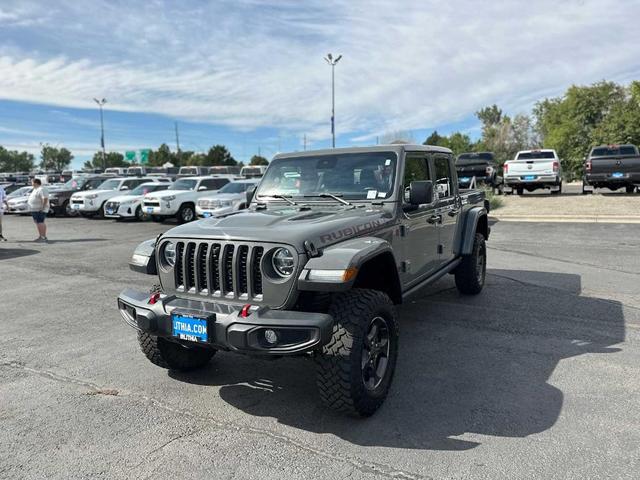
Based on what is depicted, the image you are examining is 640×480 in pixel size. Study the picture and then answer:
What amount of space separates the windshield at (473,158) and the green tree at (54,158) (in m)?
104

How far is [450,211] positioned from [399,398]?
8.78ft

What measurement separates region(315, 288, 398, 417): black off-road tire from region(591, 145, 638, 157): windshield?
1838 centimetres

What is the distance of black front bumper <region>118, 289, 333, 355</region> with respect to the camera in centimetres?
299

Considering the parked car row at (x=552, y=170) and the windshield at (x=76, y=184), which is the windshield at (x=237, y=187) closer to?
the parked car row at (x=552, y=170)

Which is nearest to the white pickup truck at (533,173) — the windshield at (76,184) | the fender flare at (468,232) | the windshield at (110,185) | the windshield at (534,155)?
the windshield at (534,155)

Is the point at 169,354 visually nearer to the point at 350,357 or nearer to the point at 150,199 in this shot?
the point at 350,357

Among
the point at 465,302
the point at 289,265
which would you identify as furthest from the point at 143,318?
the point at 465,302

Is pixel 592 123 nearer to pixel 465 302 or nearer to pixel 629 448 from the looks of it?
pixel 465 302

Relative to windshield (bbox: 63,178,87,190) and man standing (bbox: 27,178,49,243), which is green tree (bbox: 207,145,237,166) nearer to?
windshield (bbox: 63,178,87,190)

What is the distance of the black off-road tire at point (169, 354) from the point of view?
397cm

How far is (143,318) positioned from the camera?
3471 mm

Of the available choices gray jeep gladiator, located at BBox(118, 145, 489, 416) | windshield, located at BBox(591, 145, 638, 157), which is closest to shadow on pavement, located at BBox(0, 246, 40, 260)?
gray jeep gladiator, located at BBox(118, 145, 489, 416)

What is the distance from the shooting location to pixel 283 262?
10.8ft

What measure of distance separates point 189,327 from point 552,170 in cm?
1820
